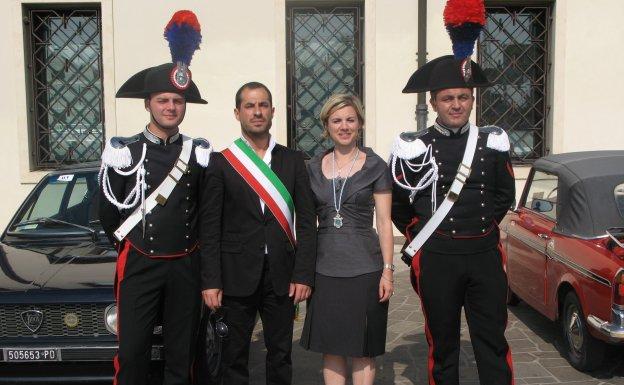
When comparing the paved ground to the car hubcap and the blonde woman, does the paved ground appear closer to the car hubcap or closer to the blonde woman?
the car hubcap

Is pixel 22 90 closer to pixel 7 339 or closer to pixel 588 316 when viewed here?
pixel 7 339

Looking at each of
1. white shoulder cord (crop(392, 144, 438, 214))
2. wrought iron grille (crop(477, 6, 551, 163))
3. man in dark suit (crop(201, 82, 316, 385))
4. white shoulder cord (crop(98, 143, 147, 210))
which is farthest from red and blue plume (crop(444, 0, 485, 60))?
wrought iron grille (crop(477, 6, 551, 163))

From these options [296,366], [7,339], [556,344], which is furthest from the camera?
[556,344]

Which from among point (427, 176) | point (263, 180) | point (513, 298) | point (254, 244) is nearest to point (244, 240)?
point (254, 244)

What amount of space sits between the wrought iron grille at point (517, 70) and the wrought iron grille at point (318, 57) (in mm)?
1970

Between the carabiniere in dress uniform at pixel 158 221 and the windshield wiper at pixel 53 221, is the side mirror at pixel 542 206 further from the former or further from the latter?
the windshield wiper at pixel 53 221

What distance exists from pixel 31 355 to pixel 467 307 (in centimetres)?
249

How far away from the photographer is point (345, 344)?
141 inches

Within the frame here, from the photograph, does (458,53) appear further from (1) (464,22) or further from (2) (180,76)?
(2) (180,76)

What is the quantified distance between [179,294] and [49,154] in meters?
7.90

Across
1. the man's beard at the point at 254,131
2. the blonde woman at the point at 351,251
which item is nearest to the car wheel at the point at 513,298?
the blonde woman at the point at 351,251

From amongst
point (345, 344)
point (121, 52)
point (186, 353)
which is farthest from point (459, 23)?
point (121, 52)

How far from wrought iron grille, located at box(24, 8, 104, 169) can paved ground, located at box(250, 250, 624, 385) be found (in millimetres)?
5657

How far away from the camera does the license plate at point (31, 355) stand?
3771mm
